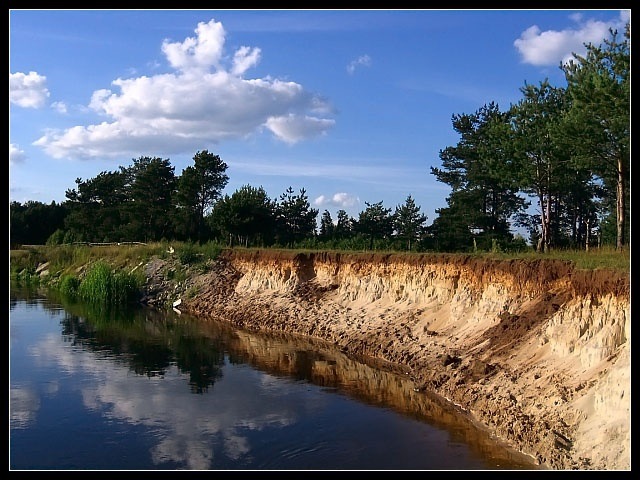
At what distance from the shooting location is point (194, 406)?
14.8m

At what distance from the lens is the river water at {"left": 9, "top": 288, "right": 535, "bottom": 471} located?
1148 cm

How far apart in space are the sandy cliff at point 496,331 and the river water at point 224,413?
2.88 feet

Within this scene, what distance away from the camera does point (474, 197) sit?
4169cm

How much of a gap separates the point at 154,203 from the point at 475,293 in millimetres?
47131

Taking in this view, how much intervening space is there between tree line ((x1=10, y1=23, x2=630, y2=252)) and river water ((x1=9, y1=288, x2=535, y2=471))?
1333cm

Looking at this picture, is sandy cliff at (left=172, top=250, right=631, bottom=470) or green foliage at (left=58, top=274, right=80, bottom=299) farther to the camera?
green foliage at (left=58, top=274, right=80, bottom=299)

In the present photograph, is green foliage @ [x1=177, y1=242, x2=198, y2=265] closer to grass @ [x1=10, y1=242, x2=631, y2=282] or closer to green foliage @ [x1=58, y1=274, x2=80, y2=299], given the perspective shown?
grass @ [x1=10, y1=242, x2=631, y2=282]

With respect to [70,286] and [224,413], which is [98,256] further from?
[224,413]

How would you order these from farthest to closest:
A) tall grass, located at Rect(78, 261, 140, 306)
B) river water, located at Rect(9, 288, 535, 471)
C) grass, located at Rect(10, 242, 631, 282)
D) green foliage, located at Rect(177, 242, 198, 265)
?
1. grass, located at Rect(10, 242, 631, 282)
2. green foliage, located at Rect(177, 242, 198, 265)
3. tall grass, located at Rect(78, 261, 140, 306)
4. river water, located at Rect(9, 288, 535, 471)

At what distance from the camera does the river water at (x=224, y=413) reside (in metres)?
11.5

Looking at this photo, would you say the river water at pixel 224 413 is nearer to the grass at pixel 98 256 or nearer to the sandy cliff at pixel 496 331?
the sandy cliff at pixel 496 331

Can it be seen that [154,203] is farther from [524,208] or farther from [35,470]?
[35,470]

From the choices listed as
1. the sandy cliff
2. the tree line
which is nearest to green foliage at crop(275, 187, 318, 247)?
the tree line

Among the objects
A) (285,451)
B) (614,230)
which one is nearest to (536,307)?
(285,451)
